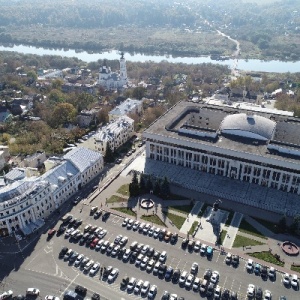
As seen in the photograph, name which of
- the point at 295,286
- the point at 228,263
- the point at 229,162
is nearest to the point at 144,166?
the point at 229,162

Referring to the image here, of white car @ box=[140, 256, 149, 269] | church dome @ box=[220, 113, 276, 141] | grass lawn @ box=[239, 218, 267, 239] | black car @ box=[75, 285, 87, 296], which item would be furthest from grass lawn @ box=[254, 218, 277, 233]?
black car @ box=[75, 285, 87, 296]

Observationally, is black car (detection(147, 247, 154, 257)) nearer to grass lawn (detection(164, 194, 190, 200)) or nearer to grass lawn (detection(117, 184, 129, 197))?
grass lawn (detection(164, 194, 190, 200))

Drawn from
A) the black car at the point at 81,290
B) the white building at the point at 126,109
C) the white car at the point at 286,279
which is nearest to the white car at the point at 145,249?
the black car at the point at 81,290

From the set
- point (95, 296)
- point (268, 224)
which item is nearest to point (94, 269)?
point (95, 296)

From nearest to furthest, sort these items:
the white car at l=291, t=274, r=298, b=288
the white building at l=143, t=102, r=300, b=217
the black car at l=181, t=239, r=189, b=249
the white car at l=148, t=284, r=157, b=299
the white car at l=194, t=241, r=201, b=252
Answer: the white car at l=148, t=284, r=157, b=299, the white car at l=291, t=274, r=298, b=288, the white car at l=194, t=241, r=201, b=252, the black car at l=181, t=239, r=189, b=249, the white building at l=143, t=102, r=300, b=217

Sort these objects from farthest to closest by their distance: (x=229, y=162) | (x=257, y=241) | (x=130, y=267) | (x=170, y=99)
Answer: (x=170, y=99) → (x=229, y=162) → (x=257, y=241) → (x=130, y=267)

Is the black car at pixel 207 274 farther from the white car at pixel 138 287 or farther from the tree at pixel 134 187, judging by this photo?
the tree at pixel 134 187

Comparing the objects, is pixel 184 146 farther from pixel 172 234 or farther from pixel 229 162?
pixel 172 234
